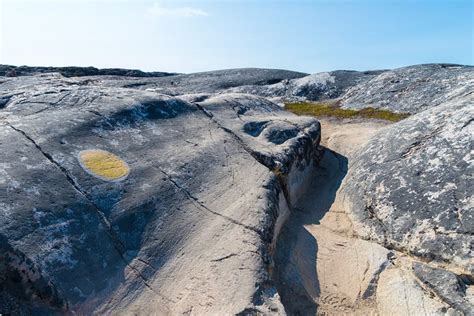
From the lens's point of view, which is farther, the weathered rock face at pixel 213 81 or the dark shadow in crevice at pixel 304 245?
the weathered rock face at pixel 213 81

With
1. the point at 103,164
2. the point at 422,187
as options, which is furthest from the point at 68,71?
the point at 422,187

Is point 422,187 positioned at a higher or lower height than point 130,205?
higher

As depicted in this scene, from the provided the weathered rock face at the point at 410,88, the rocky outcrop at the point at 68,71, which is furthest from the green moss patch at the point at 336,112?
the rocky outcrop at the point at 68,71

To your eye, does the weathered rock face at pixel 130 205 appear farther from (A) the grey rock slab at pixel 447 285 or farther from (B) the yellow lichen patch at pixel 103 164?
(A) the grey rock slab at pixel 447 285

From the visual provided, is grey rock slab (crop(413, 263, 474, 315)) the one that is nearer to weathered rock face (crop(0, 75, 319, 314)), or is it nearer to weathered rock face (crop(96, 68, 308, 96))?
weathered rock face (crop(0, 75, 319, 314))

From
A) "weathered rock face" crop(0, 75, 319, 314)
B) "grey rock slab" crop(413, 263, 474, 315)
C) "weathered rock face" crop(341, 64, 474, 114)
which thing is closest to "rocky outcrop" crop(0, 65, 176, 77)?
"weathered rock face" crop(341, 64, 474, 114)

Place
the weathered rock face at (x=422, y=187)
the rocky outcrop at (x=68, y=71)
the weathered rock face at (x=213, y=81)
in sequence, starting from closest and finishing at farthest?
the weathered rock face at (x=422, y=187) → the weathered rock face at (x=213, y=81) → the rocky outcrop at (x=68, y=71)

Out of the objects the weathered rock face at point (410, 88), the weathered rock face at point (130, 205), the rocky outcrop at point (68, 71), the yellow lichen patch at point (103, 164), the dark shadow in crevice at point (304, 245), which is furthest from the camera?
the rocky outcrop at point (68, 71)

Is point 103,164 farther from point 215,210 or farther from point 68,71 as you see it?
point 68,71
